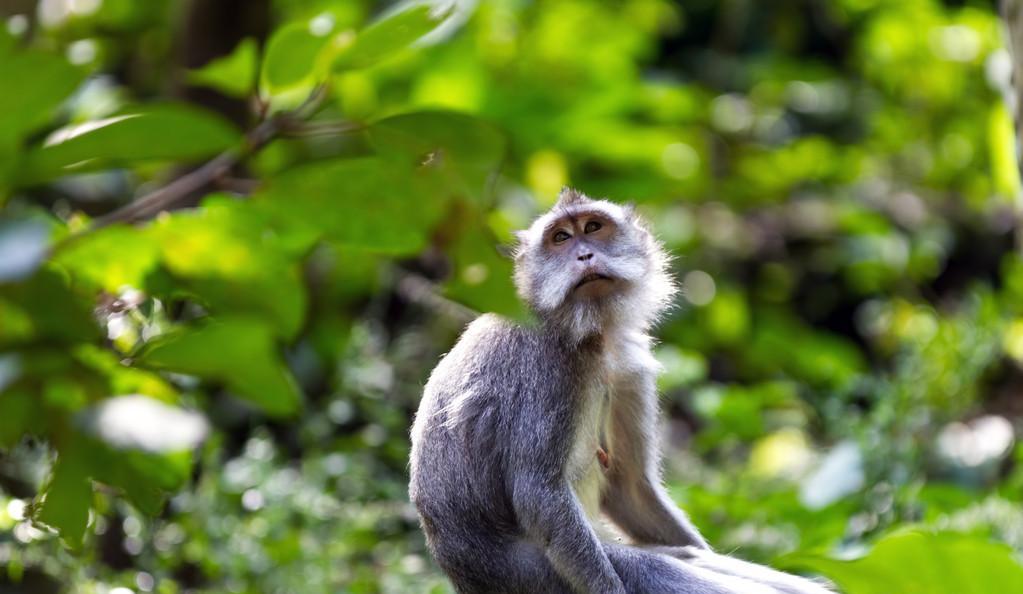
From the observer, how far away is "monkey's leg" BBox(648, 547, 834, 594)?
344 cm

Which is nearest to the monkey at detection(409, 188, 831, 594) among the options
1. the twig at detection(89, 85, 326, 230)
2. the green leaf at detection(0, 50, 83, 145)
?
the twig at detection(89, 85, 326, 230)

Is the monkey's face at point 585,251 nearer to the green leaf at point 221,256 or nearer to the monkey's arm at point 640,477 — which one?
the monkey's arm at point 640,477

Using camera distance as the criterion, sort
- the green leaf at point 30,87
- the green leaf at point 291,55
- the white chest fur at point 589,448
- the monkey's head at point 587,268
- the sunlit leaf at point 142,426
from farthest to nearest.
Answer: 1. the monkey's head at point 587,268
2. the white chest fur at point 589,448
3. the green leaf at point 291,55
4. the green leaf at point 30,87
5. the sunlit leaf at point 142,426

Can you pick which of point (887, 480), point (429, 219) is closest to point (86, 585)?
point (429, 219)

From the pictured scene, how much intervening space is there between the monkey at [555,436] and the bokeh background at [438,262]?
48cm

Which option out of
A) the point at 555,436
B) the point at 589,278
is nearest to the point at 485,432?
the point at 555,436

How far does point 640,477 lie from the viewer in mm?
3957

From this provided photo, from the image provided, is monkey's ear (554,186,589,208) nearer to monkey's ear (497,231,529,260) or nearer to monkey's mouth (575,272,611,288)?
monkey's ear (497,231,529,260)

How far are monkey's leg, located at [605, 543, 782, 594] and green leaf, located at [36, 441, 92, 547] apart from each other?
2.12 m

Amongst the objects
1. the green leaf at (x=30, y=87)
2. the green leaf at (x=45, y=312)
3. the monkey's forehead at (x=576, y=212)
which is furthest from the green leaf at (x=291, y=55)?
the monkey's forehead at (x=576, y=212)

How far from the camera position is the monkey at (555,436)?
332 centimetres

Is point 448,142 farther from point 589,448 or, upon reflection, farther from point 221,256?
point 589,448

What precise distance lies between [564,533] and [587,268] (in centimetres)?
85

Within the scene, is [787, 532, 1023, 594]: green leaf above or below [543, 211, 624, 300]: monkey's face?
below
